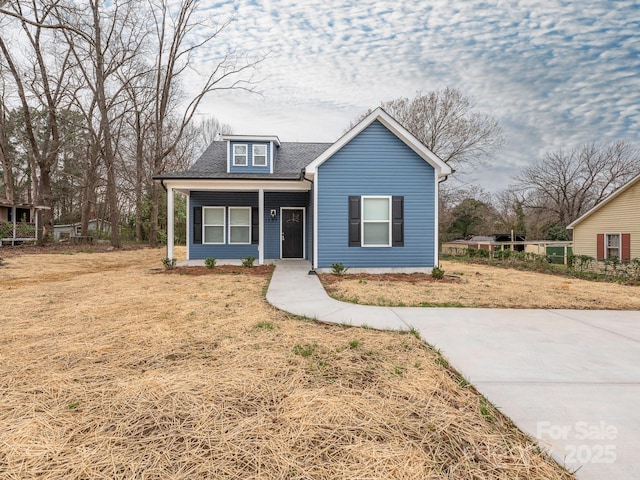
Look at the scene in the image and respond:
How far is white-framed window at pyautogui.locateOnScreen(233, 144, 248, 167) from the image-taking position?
42.0 ft

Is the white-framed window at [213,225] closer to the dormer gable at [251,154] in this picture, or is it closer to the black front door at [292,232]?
the dormer gable at [251,154]

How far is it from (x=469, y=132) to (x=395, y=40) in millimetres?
12119

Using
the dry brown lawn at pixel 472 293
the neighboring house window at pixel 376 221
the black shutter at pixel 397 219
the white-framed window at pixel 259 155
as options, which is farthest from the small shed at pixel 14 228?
the dry brown lawn at pixel 472 293

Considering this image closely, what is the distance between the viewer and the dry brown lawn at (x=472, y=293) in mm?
5652

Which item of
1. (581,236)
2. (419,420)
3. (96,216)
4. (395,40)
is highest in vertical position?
(395,40)

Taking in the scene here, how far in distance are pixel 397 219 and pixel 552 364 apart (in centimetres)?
675

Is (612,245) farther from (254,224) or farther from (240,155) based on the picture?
(240,155)

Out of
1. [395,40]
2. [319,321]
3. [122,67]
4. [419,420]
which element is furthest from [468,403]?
[122,67]

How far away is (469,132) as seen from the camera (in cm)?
2108

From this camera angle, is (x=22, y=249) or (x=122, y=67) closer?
(x=22, y=249)

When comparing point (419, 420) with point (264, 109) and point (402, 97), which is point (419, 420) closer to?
point (264, 109)

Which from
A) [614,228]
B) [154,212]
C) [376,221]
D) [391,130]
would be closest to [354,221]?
[376,221]

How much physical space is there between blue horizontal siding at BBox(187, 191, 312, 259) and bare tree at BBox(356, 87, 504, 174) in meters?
12.1

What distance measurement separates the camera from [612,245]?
16344mm
